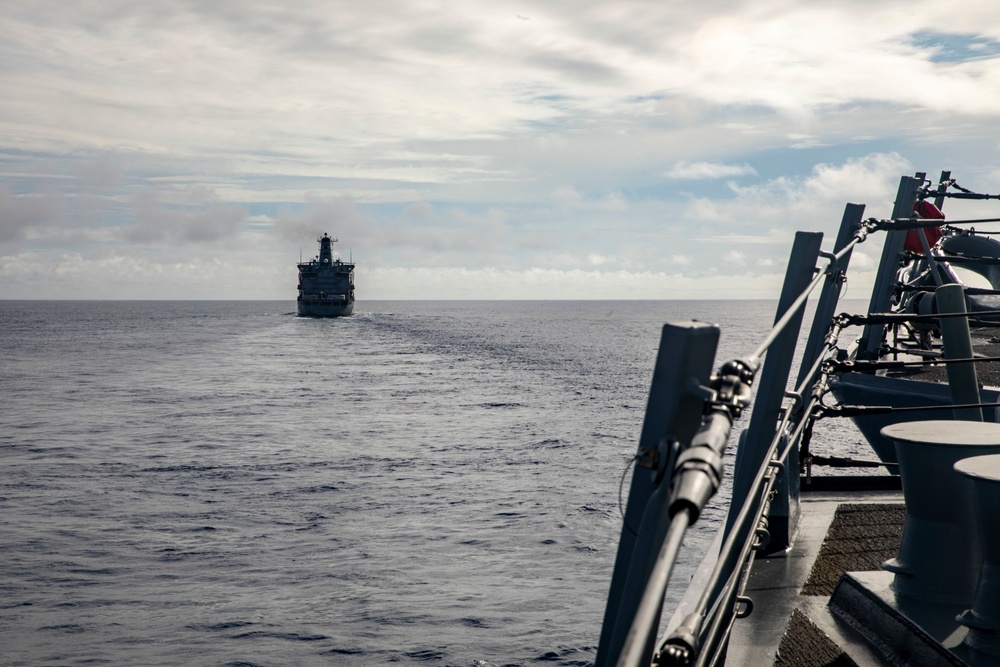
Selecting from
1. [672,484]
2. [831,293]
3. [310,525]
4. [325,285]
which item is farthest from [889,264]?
[325,285]

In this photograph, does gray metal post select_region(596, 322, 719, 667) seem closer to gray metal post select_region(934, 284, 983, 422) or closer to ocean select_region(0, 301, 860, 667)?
gray metal post select_region(934, 284, 983, 422)

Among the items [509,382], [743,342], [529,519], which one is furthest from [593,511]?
[743,342]

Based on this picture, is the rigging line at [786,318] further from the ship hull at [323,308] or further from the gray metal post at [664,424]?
the ship hull at [323,308]

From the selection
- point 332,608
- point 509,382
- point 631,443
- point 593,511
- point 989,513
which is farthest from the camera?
point 509,382

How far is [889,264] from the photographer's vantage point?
42.4ft

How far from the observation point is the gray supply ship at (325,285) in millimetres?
131625

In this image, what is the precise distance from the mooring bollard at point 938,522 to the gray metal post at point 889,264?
8.21 m

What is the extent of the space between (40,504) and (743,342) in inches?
3882

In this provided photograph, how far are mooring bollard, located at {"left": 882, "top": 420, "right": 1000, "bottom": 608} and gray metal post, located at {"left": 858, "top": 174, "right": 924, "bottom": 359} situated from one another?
26.9ft

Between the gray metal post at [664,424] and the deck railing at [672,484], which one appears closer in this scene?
the deck railing at [672,484]

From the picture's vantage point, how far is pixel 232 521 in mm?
23531

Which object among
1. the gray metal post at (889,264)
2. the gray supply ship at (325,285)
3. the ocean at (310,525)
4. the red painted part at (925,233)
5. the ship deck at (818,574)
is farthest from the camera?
the gray supply ship at (325,285)

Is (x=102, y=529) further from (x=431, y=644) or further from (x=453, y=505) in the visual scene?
(x=431, y=644)

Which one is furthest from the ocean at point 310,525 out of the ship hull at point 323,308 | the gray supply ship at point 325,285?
the ship hull at point 323,308
